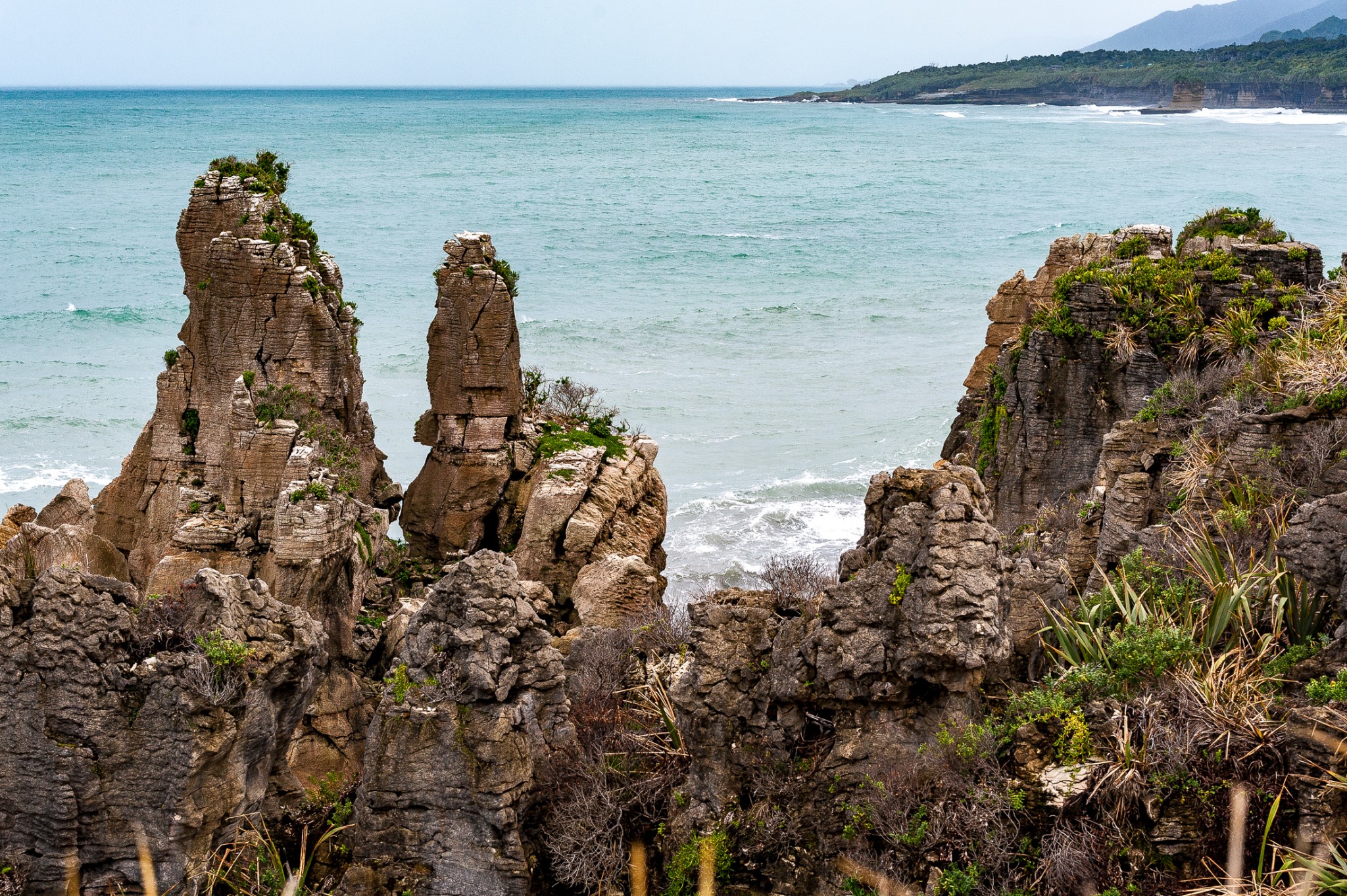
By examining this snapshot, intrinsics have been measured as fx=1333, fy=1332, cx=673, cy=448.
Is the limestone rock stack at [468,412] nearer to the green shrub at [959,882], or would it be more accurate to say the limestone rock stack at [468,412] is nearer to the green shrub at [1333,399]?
the green shrub at [1333,399]

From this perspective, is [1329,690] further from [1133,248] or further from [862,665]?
[1133,248]

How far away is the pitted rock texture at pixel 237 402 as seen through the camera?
53.6ft

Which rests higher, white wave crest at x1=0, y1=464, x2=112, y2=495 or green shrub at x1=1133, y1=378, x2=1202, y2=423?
green shrub at x1=1133, y1=378, x2=1202, y2=423

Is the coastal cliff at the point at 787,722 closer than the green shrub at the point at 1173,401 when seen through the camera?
Yes

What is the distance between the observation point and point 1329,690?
837 centimetres

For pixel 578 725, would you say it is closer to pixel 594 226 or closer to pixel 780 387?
pixel 780 387

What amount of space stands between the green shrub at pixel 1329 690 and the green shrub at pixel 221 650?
7437mm

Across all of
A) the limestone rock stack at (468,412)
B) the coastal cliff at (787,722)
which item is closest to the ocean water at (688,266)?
the limestone rock stack at (468,412)

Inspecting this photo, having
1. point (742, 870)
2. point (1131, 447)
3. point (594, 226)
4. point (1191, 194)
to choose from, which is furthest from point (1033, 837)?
point (1191, 194)

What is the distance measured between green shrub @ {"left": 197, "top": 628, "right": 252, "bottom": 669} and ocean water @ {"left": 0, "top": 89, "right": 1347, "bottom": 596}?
16532 mm

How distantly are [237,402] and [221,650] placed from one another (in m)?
7.27

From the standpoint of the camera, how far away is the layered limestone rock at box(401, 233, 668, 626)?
18859mm

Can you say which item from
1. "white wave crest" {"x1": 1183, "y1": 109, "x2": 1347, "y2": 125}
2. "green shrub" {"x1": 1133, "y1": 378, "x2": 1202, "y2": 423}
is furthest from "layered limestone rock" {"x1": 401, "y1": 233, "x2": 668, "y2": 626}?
"white wave crest" {"x1": 1183, "y1": 109, "x2": 1347, "y2": 125}

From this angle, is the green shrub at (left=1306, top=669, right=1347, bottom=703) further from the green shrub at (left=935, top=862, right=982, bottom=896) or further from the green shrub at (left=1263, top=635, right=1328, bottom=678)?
the green shrub at (left=935, top=862, right=982, bottom=896)
